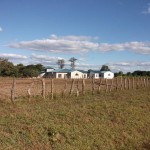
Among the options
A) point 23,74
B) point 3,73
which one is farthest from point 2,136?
point 23,74

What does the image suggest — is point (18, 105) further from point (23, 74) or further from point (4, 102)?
point (23, 74)

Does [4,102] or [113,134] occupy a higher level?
[4,102]

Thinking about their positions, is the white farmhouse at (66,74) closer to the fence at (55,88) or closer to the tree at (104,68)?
the tree at (104,68)

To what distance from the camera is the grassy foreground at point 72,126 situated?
13141 mm

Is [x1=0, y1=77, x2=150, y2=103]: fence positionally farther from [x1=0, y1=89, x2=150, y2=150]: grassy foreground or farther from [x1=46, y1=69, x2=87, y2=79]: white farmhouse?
[x1=46, y1=69, x2=87, y2=79]: white farmhouse

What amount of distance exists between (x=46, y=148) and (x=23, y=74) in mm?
85599

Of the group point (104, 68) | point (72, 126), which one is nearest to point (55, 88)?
point (72, 126)

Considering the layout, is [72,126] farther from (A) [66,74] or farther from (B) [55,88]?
(A) [66,74]

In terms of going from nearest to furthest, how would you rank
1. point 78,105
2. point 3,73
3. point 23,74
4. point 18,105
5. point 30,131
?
point 30,131 → point 18,105 → point 78,105 → point 3,73 → point 23,74

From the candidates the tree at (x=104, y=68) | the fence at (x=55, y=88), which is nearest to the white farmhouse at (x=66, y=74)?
the tree at (x=104, y=68)

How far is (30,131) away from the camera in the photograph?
13453mm

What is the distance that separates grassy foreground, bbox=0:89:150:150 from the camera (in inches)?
517

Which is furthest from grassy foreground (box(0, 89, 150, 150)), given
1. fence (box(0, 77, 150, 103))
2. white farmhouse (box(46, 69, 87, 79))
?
white farmhouse (box(46, 69, 87, 79))

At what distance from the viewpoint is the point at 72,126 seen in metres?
15.6
